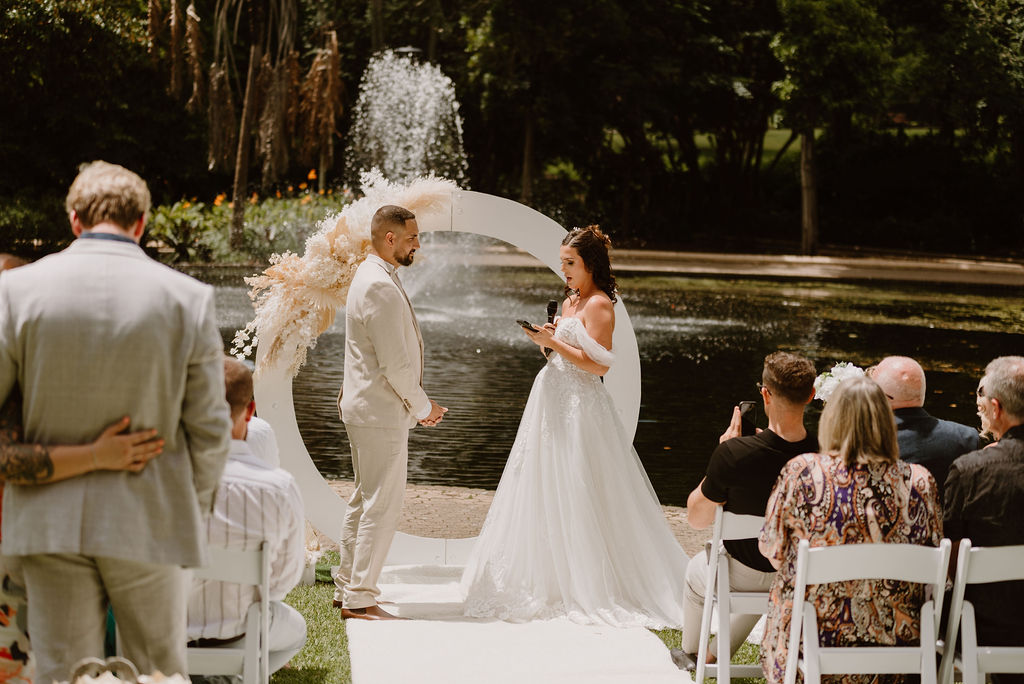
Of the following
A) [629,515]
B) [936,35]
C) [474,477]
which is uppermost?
[936,35]

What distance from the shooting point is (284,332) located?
15.3 feet

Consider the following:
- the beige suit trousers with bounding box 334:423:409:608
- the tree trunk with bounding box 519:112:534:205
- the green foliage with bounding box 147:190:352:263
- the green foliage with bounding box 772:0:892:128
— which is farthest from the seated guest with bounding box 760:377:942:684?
the tree trunk with bounding box 519:112:534:205

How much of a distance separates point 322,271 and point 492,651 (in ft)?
5.71

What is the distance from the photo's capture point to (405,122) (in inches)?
765

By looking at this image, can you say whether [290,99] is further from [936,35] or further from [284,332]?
[284,332]

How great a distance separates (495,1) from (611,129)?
341 cm

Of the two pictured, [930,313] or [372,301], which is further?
[930,313]

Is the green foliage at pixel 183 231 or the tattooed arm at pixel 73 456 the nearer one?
the tattooed arm at pixel 73 456

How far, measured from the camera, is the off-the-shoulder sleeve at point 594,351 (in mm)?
4277

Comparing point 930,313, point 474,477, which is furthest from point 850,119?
point 474,477

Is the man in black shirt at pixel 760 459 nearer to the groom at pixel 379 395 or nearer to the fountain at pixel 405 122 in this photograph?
the groom at pixel 379 395

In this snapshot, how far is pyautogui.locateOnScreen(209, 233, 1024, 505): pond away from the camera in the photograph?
9.70 meters

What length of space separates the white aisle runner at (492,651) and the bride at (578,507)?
0.14 metres

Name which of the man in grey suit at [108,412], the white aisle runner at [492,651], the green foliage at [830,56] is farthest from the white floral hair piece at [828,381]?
the green foliage at [830,56]
